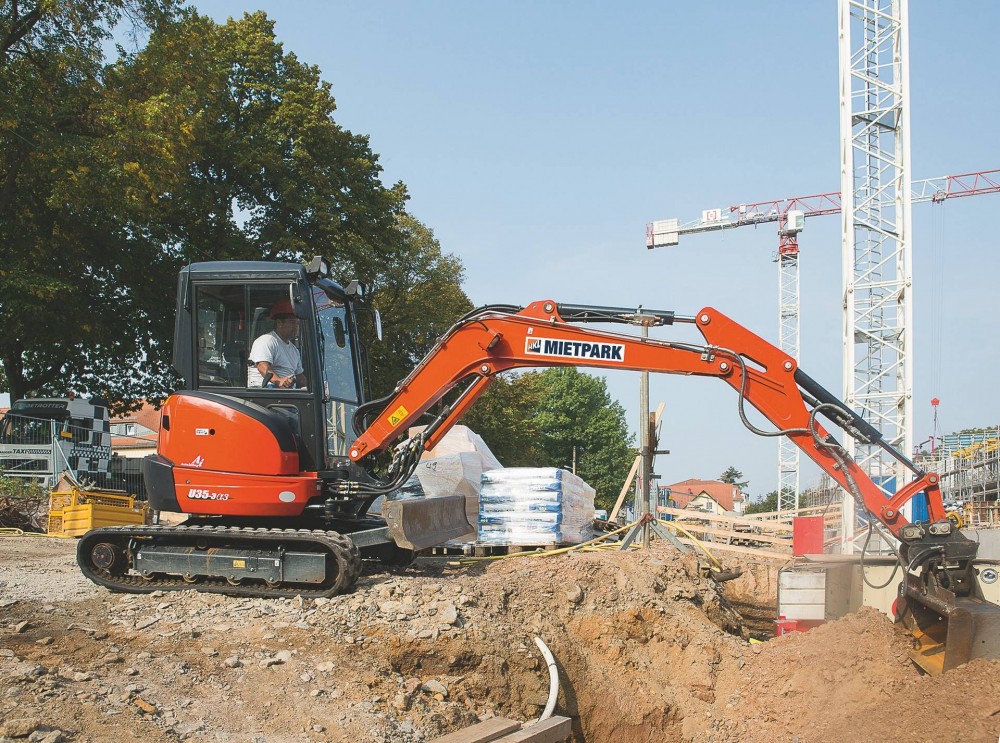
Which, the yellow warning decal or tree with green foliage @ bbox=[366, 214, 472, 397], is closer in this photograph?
the yellow warning decal

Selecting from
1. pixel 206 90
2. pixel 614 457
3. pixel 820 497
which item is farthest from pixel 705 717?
pixel 614 457

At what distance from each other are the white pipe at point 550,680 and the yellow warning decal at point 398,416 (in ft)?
7.31

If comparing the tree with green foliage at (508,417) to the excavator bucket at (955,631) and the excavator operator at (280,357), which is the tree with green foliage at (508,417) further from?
the excavator bucket at (955,631)

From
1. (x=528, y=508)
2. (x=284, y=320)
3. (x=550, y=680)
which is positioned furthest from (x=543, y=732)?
(x=528, y=508)

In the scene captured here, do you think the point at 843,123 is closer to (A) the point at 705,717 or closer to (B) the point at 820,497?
(B) the point at 820,497

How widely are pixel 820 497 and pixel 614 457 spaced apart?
36.8m

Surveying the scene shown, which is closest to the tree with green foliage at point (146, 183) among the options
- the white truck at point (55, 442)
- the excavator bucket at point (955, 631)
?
the white truck at point (55, 442)

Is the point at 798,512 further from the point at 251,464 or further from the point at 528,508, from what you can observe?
the point at 251,464

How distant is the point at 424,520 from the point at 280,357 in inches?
80.0

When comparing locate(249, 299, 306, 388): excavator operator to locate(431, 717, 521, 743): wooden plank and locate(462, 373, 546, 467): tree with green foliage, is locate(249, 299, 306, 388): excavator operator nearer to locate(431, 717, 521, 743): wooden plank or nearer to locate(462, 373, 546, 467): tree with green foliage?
locate(431, 717, 521, 743): wooden plank

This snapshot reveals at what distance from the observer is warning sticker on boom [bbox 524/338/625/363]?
285 inches

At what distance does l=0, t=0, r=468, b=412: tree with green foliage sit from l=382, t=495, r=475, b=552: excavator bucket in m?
11.0

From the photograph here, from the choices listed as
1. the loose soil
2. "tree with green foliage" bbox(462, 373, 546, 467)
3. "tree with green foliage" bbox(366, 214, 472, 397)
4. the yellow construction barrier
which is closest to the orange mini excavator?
the loose soil

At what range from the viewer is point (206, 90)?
18250mm
